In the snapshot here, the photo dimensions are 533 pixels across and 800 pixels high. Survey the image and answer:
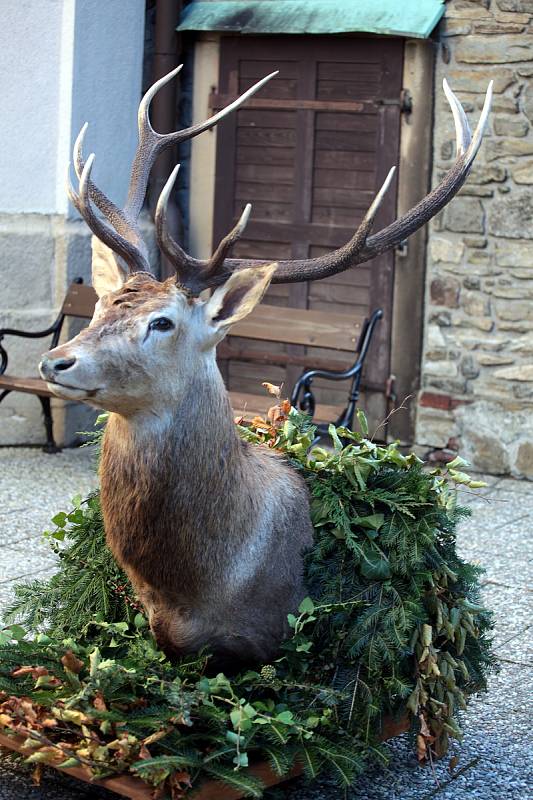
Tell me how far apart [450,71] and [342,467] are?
4.21 m

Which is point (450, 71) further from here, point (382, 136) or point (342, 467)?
point (342, 467)

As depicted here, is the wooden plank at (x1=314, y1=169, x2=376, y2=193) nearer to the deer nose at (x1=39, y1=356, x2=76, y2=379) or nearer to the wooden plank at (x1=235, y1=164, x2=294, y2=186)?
the wooden plank at (x1=235, y1=164, x2=294, y2=186)

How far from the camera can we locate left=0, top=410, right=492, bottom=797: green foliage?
10.5 feet

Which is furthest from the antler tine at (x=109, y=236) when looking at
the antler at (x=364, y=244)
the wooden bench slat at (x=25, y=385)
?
the wooden bench slat at (x=25, y=385)

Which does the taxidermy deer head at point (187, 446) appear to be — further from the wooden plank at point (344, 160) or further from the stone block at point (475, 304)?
the wooden plank at point (344, 160)

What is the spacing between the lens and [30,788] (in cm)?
353

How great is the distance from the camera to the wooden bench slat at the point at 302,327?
7.18m

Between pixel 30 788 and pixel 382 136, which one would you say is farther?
pixel 382 136

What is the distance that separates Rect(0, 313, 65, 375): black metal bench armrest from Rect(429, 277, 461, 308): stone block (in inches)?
88.5

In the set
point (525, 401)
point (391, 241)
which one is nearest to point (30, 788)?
point (391, 241)

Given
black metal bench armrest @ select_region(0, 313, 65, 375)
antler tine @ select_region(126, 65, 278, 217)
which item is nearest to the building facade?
black metal bench armrest @ select_region(0, 313, 65, 375)

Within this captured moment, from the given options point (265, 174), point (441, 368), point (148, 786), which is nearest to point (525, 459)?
point (441, 368)

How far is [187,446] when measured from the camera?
130 inches

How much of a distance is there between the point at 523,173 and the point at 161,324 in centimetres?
439
